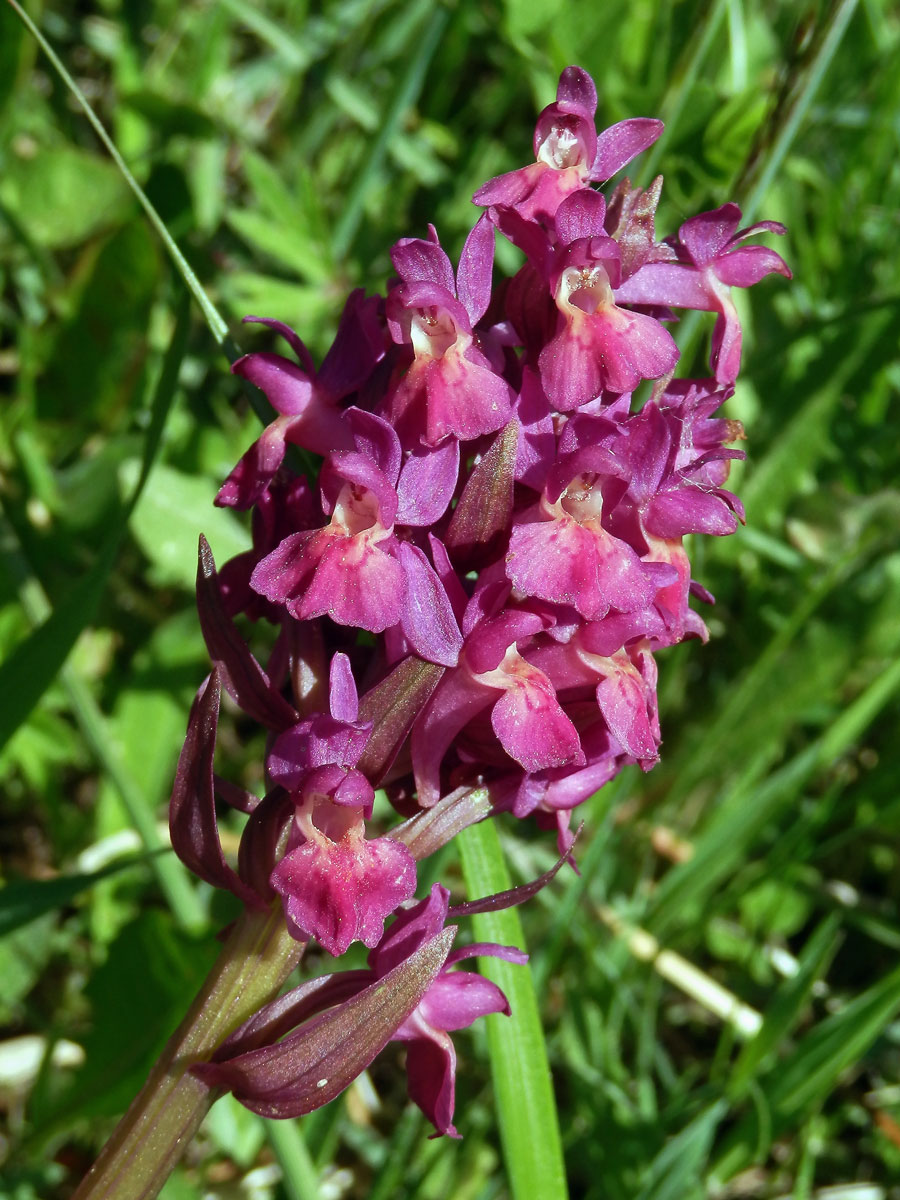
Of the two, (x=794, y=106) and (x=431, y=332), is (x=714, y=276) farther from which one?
(x=794, y=106)

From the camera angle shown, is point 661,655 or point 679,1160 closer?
point 679,1160

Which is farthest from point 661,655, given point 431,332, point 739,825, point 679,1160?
point 431,332

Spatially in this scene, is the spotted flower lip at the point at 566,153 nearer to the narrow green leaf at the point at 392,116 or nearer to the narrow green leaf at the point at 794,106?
the narrow green leaf at the point at 794,106

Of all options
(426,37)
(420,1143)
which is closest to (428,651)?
(420,1143)

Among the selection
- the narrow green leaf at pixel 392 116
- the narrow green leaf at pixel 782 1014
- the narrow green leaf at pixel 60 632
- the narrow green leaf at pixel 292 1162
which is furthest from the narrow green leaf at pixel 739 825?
the narrow green leaf at pixel 392 116

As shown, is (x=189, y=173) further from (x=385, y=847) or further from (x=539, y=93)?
(x=385, y=847)

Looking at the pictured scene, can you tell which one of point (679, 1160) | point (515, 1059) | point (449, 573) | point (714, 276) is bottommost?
point (679, 1160)

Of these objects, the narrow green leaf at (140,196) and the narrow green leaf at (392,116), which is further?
the narrow green leaf at (392,116)
